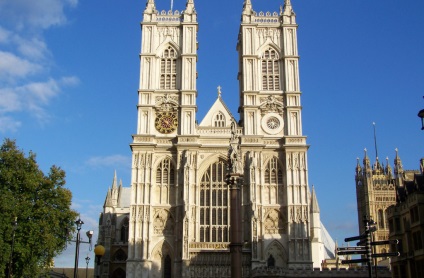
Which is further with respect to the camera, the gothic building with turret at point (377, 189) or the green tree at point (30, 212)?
the gothic building with turret at point (377, 189)

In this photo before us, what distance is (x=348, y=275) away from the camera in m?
40.6

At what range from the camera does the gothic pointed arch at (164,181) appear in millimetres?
46781

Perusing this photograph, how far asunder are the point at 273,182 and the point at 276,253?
6.03 m

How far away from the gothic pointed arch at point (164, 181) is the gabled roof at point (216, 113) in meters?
4.81

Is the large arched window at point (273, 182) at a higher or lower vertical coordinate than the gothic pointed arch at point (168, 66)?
lower

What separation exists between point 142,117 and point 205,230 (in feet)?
37.5

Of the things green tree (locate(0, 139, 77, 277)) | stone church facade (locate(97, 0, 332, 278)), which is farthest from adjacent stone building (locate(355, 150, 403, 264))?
green tree (locate(0, 139, 77, 277))

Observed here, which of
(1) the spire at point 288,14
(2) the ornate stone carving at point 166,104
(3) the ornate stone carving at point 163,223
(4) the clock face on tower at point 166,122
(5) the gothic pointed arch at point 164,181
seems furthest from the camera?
(1) the spire at point 288,14

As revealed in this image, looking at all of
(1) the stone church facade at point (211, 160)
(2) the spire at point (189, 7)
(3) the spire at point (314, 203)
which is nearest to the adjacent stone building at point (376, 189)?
(3) the spire at point (314, 203)

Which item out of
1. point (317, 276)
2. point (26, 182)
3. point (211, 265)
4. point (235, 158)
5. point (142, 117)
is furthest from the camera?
point (142, 117)

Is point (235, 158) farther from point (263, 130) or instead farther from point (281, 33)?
point (281, 33)

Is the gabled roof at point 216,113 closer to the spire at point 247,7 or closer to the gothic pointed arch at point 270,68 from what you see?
the gothic pointed arch at point 270,68

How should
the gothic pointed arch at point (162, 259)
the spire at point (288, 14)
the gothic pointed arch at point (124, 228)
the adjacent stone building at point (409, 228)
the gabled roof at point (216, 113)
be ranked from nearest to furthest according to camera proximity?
the adjacent stone building at point (409, 228) → the gothic pointed arch at point (162, 259) → the gabled roof at point (216, 113) → the spire at point (288, 14) → the gothic pointed arch at point (124, 228)

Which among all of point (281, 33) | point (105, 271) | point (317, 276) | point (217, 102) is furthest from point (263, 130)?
point (105, 271)
